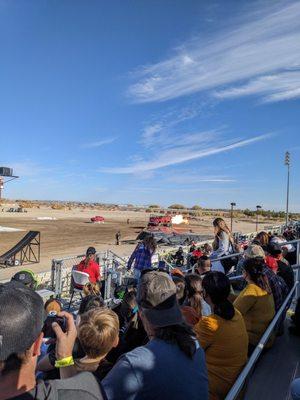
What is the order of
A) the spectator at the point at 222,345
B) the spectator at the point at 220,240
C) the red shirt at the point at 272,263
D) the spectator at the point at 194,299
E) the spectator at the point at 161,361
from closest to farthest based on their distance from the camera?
the spectator at the point at 161,361 → the spectator at the point at 222,345 → the spectator at the point at 194,299 → the red shirt at the point at 272,263 → the spectator at the point at 220,240

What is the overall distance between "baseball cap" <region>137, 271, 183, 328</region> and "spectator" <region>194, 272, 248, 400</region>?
82 cm

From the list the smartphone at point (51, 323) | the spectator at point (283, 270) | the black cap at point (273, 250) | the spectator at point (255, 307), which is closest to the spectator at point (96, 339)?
the smartphone at point (51, 323)

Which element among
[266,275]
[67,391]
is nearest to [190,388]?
[67,391]

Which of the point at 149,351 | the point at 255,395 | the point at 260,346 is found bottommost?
the point at 255,395

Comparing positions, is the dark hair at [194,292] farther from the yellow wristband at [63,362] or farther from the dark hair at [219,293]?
the yellow wristband at [63,362]

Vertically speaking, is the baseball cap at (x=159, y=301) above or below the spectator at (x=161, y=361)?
above

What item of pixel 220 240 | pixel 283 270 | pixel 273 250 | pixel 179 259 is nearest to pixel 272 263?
pixel 283 270

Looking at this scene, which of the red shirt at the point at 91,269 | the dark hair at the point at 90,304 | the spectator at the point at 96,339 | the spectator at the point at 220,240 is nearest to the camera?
the spectator at the point at 96,339

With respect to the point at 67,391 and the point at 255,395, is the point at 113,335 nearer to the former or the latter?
the point at 67,391

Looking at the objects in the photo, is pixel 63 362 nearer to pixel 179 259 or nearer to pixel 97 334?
pixel 97 334

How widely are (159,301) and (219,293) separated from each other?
1.03 metres

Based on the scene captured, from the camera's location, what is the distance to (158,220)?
38.4 m

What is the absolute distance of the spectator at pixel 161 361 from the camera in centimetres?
194

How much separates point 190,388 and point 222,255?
6312 millimetres
